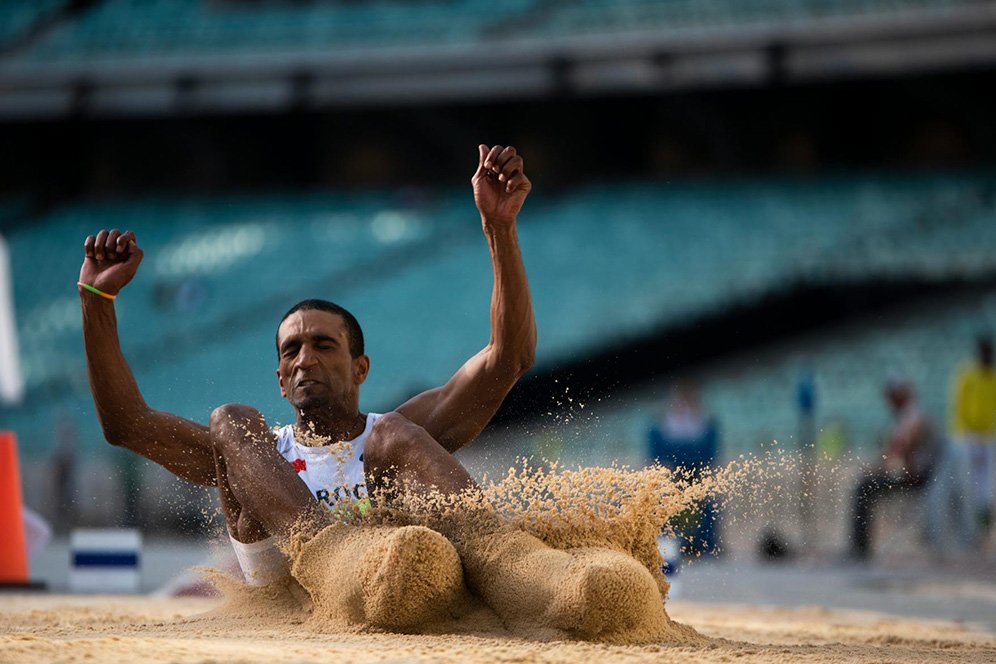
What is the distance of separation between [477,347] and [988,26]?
7.03 meters

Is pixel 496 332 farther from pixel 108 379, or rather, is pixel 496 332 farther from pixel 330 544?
pixel 108 379

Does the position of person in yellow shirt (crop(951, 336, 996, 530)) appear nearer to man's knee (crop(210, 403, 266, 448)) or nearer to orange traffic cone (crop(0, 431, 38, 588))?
orange traffic cone (crop(0, 431, 38, 588))

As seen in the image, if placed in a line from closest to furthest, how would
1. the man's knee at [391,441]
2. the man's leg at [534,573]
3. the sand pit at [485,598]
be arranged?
1. the sand pit at [485,598]
2. the man's leg at [534,573]
3. the man's knee at [391,441]

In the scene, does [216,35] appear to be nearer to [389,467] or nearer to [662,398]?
[662,398]

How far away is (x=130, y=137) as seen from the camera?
68.8 feet

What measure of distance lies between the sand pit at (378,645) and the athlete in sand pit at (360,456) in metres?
0.15

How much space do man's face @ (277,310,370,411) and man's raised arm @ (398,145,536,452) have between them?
1.27ft

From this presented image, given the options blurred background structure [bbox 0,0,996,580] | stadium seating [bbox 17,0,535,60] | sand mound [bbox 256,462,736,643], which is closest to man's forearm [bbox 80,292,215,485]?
sand mound [bbox 256,462,736,643]

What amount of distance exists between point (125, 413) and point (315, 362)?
0.76m

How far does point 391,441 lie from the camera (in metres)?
4.71

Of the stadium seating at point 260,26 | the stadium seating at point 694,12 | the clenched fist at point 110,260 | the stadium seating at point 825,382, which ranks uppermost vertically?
the stadium seating at point 260,26

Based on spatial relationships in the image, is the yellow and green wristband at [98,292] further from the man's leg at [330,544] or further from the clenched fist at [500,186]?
the clenched fist at [500,186]

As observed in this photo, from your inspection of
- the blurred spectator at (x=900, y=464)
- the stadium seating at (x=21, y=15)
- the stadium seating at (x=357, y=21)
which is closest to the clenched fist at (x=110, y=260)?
the blurred spectator at (x=900, y=464)

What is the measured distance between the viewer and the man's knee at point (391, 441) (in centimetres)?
468
